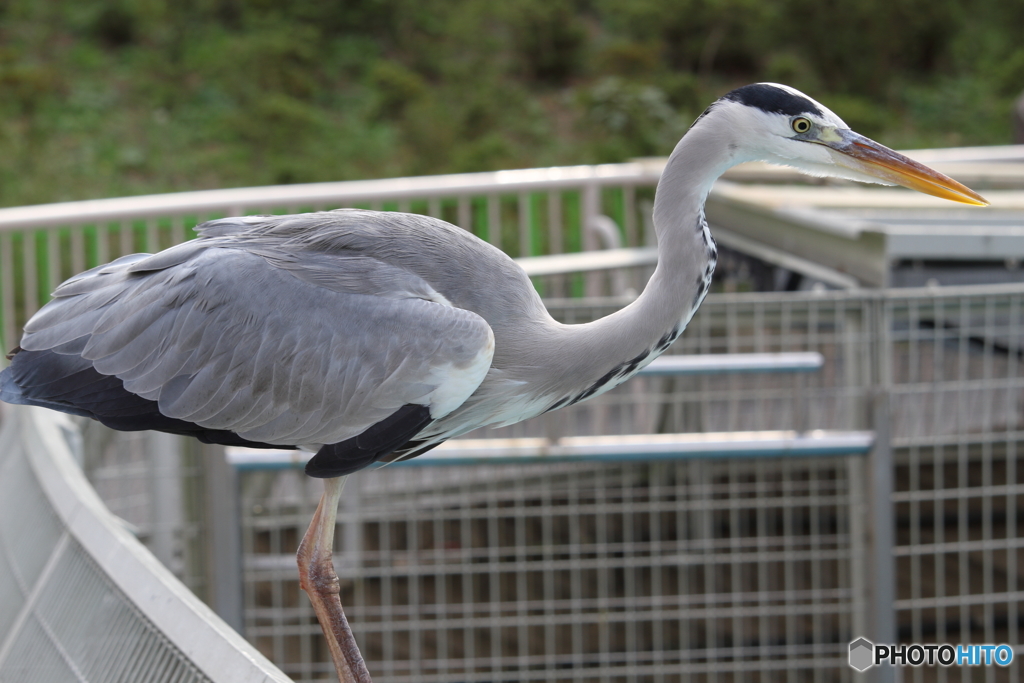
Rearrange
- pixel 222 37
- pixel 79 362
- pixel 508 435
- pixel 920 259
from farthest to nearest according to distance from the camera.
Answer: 1. pixel 222 37
2. pixel 508 435
3. pixel 920 259
4. pixel 79 362

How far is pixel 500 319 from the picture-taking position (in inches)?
104

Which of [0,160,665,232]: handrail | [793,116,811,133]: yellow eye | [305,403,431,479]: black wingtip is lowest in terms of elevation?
[305,403,431,479]: black wingtip

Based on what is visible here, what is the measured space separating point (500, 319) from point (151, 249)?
3341 millimetres

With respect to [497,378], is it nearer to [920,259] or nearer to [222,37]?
[920,259]

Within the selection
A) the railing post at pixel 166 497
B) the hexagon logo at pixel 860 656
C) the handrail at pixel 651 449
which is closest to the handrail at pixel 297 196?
the railing post at pixel 166 497

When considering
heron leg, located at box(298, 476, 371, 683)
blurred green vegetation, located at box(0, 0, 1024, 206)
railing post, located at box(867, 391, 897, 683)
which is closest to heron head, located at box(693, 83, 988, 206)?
heron leg, located at box(298, 476, 371, 683)

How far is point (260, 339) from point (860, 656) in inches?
89.2

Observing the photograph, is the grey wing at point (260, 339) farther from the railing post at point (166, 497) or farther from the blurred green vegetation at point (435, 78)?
the blurred green vegetation at point (435, 78)

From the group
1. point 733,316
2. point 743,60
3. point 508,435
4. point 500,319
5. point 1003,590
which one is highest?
point 743,60

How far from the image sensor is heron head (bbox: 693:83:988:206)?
2.52 m

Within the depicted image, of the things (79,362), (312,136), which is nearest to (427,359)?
(79,362)

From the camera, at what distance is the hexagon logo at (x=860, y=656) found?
142 inches

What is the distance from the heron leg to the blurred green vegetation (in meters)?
10.3

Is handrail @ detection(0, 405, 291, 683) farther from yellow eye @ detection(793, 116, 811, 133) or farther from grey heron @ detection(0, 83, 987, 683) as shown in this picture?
yellow eye @ detection(793, 116, 811, 133)
